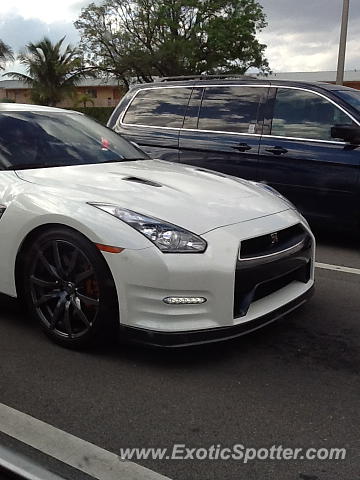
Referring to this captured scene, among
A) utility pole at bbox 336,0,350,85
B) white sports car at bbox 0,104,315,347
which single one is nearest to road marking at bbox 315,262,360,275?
white sports car at bbox 0,104,315,347

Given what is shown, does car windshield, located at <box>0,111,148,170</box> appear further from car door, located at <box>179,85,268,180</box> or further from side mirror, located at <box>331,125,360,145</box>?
side mirror, located at <box>331,125,360,145</box>

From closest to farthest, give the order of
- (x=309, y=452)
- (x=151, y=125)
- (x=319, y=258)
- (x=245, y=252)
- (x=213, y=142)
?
(x=309, y=452), (x=245, y=252), (x=319, y=258), (x=213, y=142), (x=151, y=125)

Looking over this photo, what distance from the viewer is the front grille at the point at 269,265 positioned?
3131 millimetres

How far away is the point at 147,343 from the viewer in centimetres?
307

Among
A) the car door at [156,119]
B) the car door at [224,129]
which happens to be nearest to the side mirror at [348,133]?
the car door at [224,129]

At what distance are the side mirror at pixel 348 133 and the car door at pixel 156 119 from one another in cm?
197

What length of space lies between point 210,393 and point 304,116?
397cm

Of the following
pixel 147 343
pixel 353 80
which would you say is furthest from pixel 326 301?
pixel 353 80

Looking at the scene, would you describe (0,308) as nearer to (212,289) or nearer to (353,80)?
(212,289)

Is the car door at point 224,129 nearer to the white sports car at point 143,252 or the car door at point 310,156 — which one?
the car door at point 310,156

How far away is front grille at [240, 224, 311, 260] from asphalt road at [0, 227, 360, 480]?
641 mm

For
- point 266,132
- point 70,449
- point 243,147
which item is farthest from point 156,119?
point 70,449

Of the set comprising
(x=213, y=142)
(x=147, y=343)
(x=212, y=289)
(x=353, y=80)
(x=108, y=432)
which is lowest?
(x=108, y=432)

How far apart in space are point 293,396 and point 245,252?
0.85 m
